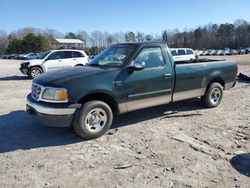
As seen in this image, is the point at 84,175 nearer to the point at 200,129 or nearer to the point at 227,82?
the point at 200,129

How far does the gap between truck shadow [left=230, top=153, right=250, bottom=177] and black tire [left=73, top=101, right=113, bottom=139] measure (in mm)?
2450

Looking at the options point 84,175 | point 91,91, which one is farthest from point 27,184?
point 91,91

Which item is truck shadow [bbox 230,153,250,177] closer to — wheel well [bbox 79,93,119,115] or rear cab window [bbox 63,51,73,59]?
wheel well [bbox 79,93,119,115]

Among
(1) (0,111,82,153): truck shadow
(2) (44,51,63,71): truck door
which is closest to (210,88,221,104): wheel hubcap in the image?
(1) (0,111,82,153): truck shadow

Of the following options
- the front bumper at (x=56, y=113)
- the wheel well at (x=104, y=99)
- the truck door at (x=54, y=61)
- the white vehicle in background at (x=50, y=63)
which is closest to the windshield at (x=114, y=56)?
the wheel well at (x=104, y=99)

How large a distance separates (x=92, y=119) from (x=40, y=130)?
54.6 inches

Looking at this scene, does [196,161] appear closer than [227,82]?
Yes

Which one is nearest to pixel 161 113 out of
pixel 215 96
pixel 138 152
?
pixel 215 96

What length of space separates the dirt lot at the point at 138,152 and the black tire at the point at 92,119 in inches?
6.9

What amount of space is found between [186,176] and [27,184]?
2.25m

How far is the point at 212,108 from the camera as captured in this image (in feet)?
25.1

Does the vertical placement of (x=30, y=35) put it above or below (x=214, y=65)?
above

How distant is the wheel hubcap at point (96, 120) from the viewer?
5.24 meters

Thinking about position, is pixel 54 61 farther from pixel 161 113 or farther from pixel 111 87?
pixel 111 87
